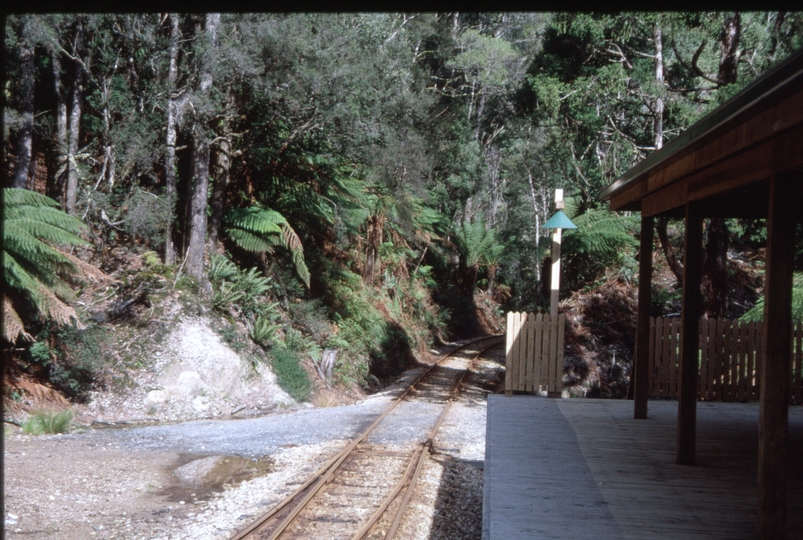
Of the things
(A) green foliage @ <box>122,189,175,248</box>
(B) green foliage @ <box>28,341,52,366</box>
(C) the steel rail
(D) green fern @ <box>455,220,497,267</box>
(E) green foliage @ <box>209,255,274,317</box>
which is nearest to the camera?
(C) the steel rail

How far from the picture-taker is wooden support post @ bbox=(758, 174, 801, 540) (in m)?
3.27

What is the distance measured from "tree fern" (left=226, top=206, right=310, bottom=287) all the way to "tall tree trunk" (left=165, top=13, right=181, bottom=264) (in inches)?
54.2

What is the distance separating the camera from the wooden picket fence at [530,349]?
29.4ft

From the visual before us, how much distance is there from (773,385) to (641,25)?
11474 millimetres

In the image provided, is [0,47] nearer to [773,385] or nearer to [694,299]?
[773,385]

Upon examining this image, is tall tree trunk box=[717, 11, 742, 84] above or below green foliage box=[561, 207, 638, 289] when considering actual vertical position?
above

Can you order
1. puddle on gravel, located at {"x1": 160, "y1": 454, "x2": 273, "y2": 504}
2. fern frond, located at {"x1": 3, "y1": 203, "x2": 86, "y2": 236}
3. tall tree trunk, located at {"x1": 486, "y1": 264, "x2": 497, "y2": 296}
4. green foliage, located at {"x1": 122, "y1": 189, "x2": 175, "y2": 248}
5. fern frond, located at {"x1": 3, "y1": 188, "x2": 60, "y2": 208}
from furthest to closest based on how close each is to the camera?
tall tree trunk, located at {"x1": 486, "y1": 264, "x2": 497, "y2": 296} < green foliage, located at {"x1": 122, "y1": 189, "x2": 175, "y2": 248} < fern frond, located at {"x1": 3, "y1": 188, "x2": 60, "y2": 208} < fern frond, located at {"x1": 3, "y1": 203, "x2": 86, "y2": 236} < puddle on gravel, located at {"x1": 160, "y1": 454, "x2": 273, "y2": 504}

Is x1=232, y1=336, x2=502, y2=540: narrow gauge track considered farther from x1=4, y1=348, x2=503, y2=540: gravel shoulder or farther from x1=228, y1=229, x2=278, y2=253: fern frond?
x1=228, y1=229, x2=278, y2=253: fern frond

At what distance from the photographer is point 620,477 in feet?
16.0

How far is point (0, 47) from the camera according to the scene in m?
1.49

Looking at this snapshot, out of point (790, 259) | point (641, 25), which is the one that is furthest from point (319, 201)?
point (790, 259)

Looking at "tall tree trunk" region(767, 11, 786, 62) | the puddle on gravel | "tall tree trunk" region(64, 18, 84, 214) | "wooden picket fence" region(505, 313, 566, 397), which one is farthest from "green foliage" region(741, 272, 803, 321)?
"tall tree trunk" region(64, 18, 84, 214)

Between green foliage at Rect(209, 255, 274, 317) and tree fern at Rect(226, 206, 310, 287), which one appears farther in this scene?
tree fern at Rect(226, 206, 310, 287)

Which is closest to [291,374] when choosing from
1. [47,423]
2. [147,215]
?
[147,215]
